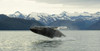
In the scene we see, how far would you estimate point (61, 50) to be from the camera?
70875 millimetres

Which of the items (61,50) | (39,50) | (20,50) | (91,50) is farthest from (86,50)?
(20,50)

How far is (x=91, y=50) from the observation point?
7125 cm

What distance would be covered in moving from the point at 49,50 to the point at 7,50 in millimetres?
13026

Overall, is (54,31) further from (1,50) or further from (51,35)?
(1,50)

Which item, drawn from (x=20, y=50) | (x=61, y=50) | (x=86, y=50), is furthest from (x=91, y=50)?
(x=20, y=50)

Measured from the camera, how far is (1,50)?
2714 inches

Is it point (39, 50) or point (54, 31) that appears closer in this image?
point (39, 50)

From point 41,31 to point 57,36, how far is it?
43.2 ft

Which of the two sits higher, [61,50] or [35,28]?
[35,28]

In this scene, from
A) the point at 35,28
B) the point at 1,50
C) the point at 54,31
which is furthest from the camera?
the point at 54,31

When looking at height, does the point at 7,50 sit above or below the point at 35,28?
below

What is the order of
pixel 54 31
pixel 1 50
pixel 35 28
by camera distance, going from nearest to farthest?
pixel 1 50 → pixel 35 28 → pixel 54 31

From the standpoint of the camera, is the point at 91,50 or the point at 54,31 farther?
the point at 54,31

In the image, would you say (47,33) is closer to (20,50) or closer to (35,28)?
A: (35,28)
